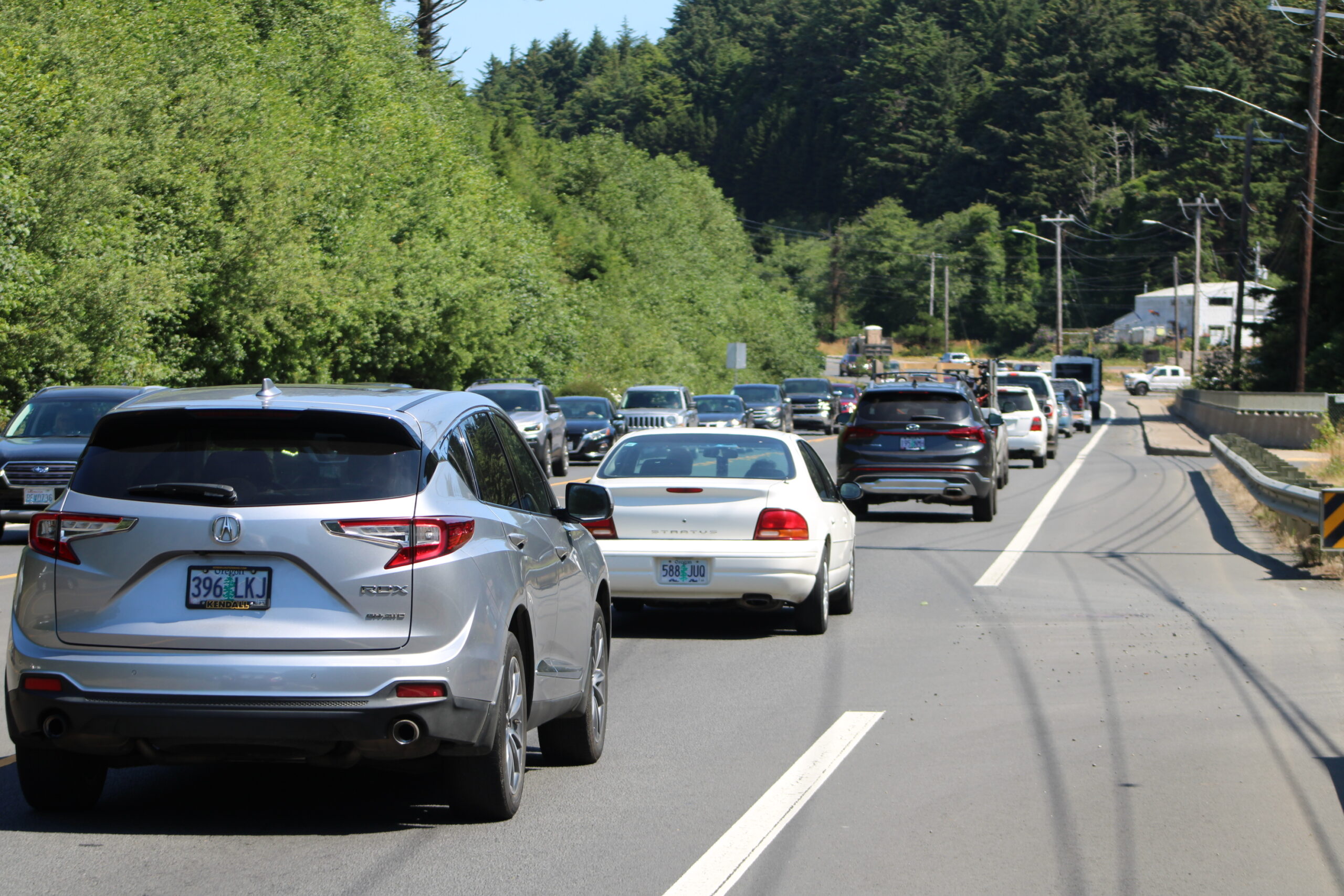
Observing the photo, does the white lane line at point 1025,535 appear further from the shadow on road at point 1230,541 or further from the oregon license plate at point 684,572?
the oregon license plate at point 684,572

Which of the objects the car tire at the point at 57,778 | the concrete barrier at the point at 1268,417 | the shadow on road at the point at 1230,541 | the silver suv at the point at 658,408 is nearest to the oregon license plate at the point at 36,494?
the car tire at the point at 57,778

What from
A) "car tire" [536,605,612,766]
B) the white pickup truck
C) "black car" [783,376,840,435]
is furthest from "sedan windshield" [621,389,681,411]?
the white pickup truck

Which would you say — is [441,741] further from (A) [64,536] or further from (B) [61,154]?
(B) [61,154]

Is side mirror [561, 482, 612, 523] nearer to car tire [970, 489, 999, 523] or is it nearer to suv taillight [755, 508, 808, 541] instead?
suv taillight [755, 508, 808, 541]

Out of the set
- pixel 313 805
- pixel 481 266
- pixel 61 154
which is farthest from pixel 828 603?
pixel 481 266

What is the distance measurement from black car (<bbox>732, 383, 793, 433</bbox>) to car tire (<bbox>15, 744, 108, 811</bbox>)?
39.9 m

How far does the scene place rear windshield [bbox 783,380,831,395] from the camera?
59000 mm

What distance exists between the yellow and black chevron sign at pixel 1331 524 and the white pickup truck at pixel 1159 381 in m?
92.8

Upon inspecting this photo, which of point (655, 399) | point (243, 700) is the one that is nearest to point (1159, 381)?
point (655, 399)

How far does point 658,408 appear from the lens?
39781mm

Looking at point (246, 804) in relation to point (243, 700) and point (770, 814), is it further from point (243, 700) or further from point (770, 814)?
point (770, 814)

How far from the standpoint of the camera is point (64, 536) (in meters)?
5.70

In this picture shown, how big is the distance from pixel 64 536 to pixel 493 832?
1876 mm

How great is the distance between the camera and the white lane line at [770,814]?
216 inches
